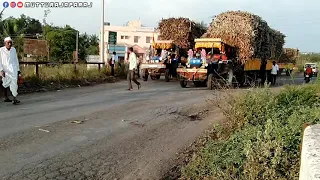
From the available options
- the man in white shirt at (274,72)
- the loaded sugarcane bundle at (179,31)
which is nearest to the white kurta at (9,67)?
the loaded sugarcane bundle at (179,31)

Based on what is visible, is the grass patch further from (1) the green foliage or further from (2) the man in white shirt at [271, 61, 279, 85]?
(2) the man in white shirt at [271, 61, 279, 85]

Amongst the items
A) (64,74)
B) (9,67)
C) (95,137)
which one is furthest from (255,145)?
(64,74)

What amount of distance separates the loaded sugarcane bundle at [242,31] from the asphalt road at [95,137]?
9276 mm

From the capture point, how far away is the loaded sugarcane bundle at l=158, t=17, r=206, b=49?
74.1ft

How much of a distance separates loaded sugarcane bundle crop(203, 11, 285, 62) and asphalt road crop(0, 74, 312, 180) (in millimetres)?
9276

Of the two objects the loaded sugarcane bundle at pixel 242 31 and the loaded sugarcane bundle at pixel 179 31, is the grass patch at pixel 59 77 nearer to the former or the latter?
the loaded sugarcane bundle at pixel 179 31

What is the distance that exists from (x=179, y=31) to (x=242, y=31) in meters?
4.91

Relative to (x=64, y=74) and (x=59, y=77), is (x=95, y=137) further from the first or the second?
(x=64, y=74)

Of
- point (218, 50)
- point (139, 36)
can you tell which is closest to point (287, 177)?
point (218, 50)

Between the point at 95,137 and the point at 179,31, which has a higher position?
the point at 179,31

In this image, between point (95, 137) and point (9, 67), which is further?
point (9, 67)

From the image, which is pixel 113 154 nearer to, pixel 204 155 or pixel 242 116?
pixel 204 155

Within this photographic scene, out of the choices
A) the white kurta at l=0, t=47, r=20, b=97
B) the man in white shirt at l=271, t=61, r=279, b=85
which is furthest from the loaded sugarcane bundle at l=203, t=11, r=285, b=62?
the white kurta at l=0, t=47, r=20, b=97

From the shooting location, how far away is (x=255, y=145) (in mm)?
4258
